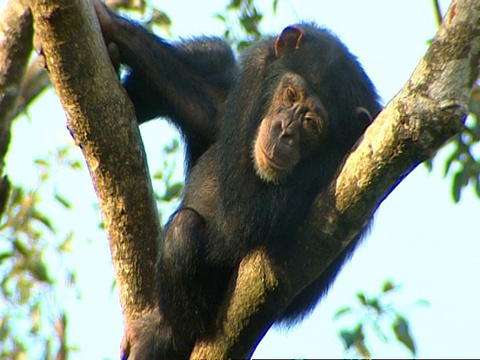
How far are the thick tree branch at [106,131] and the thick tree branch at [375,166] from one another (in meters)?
0.93

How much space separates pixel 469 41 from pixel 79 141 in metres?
2.25

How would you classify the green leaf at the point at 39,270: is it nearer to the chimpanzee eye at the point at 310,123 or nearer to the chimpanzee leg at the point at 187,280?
the chimpanzee leg at the point at 187,280

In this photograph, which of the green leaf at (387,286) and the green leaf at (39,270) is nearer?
the green leaf at (387,286)

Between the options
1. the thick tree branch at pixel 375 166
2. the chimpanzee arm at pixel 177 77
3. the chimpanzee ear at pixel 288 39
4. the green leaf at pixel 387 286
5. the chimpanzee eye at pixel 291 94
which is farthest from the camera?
the green leaf at pixel 387 286

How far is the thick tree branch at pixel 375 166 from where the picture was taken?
128 inches

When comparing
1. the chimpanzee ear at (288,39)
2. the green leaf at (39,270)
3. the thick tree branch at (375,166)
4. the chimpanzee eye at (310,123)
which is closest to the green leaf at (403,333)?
the chimpanzee eye at (310,123)

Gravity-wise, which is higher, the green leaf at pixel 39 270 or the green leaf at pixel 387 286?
the green leaf at pixel 39 270

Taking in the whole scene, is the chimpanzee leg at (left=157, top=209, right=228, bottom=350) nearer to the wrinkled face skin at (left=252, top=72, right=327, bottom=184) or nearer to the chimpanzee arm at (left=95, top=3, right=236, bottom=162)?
the wrinkled face skin at (left=252, top=72, right=327, bottom=184)

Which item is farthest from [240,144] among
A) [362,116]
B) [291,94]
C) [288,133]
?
[362,116]

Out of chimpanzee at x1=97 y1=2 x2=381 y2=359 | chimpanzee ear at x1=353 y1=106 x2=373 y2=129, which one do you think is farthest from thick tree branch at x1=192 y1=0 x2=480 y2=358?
chimpanzee ear at x1=353 y1=106 x2=373 y2=129

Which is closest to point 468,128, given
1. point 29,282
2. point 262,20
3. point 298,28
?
point 298,28

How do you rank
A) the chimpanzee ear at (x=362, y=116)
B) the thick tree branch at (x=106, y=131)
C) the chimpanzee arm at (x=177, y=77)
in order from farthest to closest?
the chimpanzee arm at (x=177, y=77) < the chimpanzee ear at (x=362, y=116) < the thick tree branch at (x=106, y=131)

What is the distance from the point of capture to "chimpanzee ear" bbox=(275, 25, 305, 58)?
5348mm

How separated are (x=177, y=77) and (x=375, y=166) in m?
2.43
